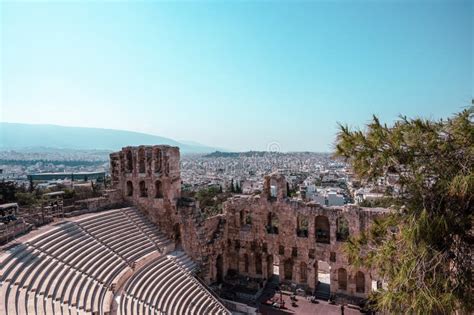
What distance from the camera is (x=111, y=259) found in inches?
634

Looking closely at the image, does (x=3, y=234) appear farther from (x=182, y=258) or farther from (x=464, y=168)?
(x=464, y=168)

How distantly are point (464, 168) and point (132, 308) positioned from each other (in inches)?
516

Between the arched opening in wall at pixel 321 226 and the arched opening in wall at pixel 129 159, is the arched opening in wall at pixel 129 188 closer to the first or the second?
the arched opening in wall at pixel 129 159

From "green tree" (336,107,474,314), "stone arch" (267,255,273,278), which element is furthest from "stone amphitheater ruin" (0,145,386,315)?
"green tree" (336,107,474,314)

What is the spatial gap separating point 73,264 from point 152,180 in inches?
334

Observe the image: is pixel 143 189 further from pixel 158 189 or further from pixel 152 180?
pixel 152 180

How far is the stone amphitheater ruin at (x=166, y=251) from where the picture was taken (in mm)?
13039

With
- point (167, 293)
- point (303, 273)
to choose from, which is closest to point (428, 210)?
point (167, 293)

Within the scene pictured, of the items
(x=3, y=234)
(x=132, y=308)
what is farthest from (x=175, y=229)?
(x=3, y=234)

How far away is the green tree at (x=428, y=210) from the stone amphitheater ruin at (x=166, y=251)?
22.4ft

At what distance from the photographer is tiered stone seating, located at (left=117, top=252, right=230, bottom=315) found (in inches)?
561

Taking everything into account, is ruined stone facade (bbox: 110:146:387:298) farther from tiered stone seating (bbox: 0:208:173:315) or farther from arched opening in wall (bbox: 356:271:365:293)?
tiered stone seating (bbox: 0:208:173:315)

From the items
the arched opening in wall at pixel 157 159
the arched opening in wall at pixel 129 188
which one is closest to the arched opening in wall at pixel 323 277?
the arched opening in wall at pixel 157 159

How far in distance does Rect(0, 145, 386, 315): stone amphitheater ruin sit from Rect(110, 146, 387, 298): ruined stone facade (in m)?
0.07
